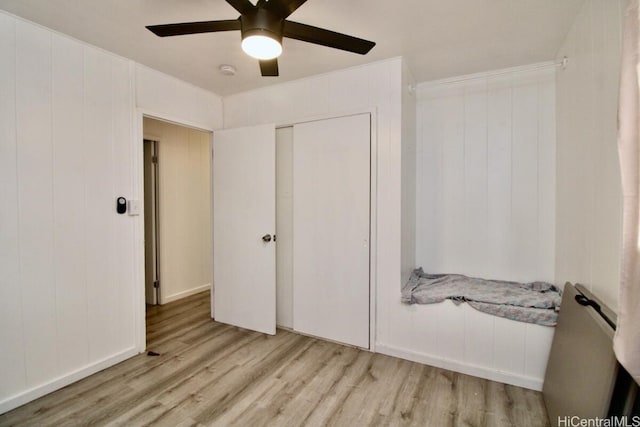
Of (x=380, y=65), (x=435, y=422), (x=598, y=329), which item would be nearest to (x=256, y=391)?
(x=435, y=422)

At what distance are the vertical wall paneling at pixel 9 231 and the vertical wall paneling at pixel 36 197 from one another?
2cm

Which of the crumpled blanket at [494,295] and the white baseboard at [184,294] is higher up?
the crumpled blanket at [494,295]

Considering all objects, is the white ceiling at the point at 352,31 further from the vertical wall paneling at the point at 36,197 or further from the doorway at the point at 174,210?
the doorway at the point at 174,210

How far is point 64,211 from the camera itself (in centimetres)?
210

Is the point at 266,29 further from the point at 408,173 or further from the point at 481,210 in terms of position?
the point at 481,210

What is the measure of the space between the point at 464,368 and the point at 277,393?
55.7 inches

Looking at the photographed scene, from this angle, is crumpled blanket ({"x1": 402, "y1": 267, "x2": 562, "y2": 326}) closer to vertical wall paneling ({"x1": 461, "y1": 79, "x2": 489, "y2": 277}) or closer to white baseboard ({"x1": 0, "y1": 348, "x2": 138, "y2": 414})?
vertical wall paneling ({"x1": 461, "y1": 79, "x2": 489, "y2": 277})

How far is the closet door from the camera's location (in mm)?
2605

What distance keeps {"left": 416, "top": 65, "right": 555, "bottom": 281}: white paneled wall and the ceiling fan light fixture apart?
6.22 feet

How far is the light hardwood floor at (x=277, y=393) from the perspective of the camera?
1.79 meters

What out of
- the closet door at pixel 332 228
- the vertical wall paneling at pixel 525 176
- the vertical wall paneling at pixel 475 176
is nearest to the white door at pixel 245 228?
the closet door at pixel 332 228

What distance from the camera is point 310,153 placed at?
281 centimetres

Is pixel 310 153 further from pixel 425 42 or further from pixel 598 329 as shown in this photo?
pixel 598 329

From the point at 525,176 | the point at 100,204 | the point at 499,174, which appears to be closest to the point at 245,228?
the point at 100,204
